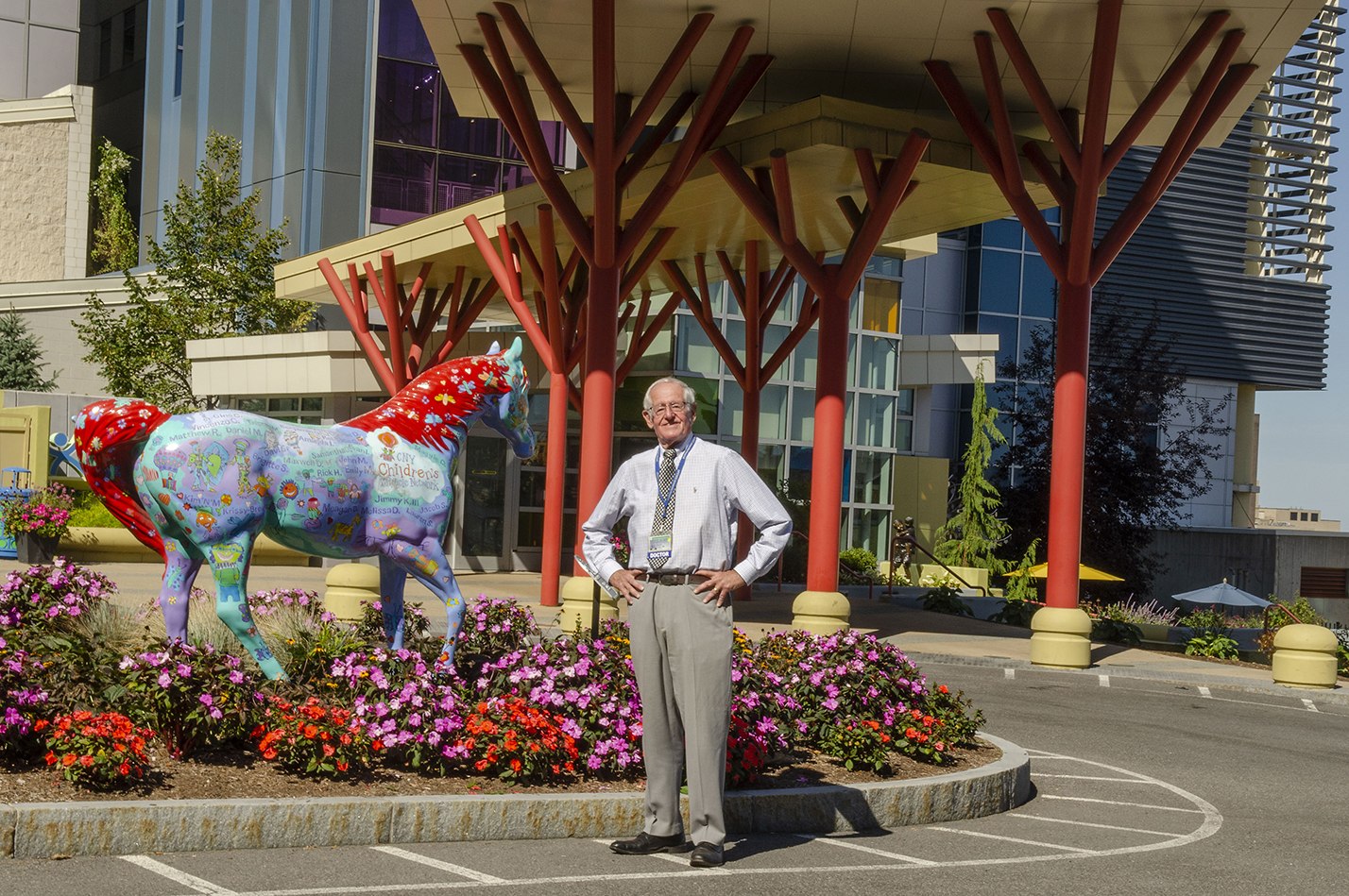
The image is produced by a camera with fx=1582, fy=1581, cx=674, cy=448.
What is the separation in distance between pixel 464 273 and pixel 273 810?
933 inches

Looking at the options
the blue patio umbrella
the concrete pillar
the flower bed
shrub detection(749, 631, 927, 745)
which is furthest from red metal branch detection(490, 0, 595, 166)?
the concrete pillar

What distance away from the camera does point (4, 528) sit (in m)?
25.0

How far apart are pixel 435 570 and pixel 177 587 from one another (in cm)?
148

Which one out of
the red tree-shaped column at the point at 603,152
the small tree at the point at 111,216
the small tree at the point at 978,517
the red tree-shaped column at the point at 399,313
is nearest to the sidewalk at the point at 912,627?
the red tree-shaped column at the point at 603,152

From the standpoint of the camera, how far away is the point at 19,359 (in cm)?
4109

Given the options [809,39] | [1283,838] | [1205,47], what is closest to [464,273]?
[809,39]

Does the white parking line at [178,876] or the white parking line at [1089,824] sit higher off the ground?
the white parking line at [178,876]

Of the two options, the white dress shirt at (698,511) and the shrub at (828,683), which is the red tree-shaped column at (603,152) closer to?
the shrub at (828,683)

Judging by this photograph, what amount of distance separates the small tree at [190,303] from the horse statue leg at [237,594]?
25845 mm

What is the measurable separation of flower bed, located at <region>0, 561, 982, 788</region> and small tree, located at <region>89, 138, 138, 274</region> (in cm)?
4273

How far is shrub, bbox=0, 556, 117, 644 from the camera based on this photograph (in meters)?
10.4

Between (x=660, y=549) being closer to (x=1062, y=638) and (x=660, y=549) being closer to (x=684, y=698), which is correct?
(x=684, y=698)

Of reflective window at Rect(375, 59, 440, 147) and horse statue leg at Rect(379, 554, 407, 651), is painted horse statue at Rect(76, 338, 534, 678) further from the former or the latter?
reflective window at Rect(375, 59, 440, 147)

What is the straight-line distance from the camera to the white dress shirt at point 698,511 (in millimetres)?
7086
